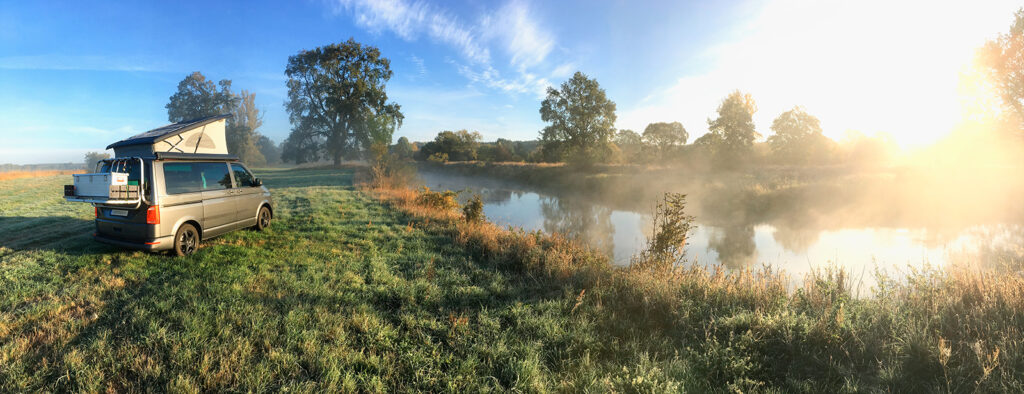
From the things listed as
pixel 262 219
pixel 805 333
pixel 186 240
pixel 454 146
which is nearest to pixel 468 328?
pixel 805 333

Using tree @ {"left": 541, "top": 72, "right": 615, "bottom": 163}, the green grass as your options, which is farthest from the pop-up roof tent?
tree @ {"left": 541, "top": 72, "right": 615, "bottom": 163}

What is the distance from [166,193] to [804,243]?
16.6 meters

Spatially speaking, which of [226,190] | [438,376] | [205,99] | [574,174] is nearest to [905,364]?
[438,376]

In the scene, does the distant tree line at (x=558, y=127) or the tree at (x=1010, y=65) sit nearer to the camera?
the tree at (x=1010, y=65)

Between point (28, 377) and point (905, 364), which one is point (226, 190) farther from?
point (905, 364)

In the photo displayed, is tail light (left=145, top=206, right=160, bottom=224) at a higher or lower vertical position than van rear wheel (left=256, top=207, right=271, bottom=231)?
higher

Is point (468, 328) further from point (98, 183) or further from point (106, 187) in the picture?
point (98, 183)

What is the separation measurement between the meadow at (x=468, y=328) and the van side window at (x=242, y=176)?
2.20 meters

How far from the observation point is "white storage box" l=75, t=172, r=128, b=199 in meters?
5.06

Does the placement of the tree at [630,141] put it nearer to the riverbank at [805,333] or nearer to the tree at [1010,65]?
the tree at [1010,65]

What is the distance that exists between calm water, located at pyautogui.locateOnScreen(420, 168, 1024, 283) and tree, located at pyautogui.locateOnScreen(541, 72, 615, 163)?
15591 mm

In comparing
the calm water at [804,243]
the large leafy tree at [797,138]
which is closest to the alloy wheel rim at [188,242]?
the calm water at [804,243]

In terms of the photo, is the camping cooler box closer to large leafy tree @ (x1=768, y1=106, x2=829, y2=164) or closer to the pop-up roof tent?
the pop-up roof tent

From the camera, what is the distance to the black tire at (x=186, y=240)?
5762mm
